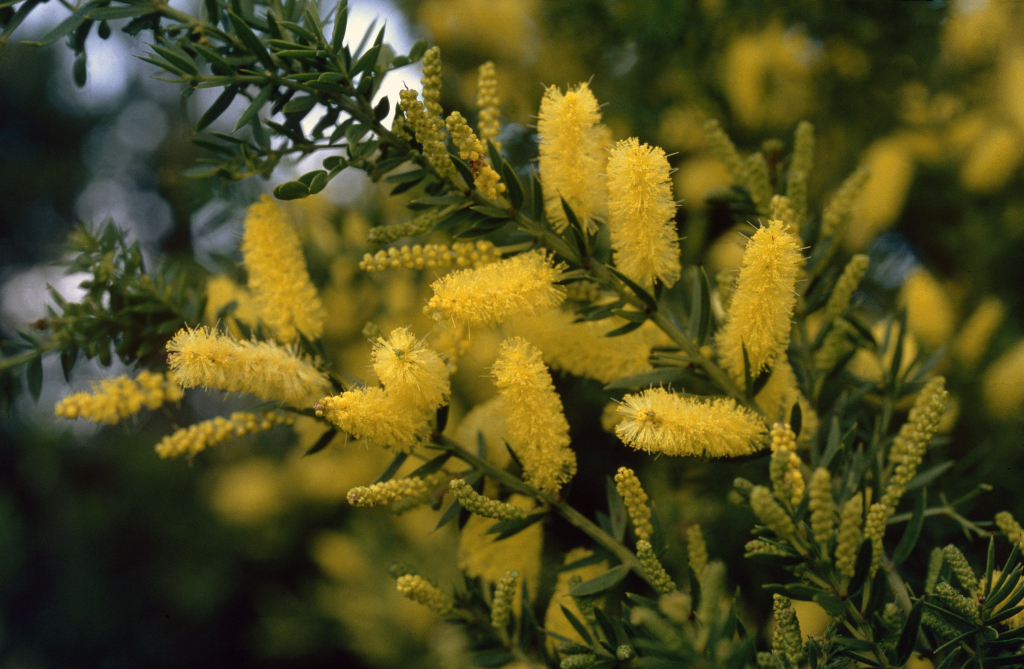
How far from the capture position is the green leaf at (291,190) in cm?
60

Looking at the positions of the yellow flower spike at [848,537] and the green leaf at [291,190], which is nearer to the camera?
the yellow flower spike at [848,537]

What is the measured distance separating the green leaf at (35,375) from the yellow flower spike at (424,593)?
57 cm

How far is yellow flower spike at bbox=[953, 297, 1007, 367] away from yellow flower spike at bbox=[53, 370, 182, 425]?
1265 mm

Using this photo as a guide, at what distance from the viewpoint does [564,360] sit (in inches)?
29.2

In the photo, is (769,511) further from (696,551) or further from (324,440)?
(324,440)

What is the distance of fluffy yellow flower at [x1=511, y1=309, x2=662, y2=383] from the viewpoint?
73cm

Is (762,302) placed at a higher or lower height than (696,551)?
higher

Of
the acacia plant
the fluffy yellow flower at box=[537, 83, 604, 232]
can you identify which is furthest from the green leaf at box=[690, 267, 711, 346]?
the fluffy yellow flower at box=[537, 83, 604, 232]

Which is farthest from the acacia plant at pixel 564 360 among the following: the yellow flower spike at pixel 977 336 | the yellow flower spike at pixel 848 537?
the yellow flower spike at pixel 977 336

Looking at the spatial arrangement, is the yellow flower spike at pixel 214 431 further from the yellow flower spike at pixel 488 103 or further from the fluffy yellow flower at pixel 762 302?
the fluffy yellow flower at pixel 762 302

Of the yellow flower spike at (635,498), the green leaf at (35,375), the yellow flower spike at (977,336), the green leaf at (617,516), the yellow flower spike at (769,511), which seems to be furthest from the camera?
the yellow flower spike at (977,336)

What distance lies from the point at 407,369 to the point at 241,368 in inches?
6.8

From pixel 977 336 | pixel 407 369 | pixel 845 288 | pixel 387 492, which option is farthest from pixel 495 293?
pixel 977 336

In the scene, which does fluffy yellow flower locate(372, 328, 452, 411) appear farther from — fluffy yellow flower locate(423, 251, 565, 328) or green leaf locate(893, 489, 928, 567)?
green leaf locate(893, 489, 928, 567)
